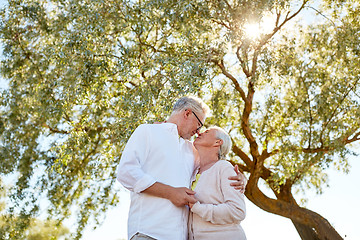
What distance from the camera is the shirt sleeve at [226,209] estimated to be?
2.74 m

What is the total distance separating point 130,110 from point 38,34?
4255mm

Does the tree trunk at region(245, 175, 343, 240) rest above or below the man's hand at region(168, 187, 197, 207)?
above

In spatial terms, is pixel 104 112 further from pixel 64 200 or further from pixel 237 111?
pixel 237 111

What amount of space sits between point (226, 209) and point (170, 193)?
399 millimetres

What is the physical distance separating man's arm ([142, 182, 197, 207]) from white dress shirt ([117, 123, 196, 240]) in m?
0.03

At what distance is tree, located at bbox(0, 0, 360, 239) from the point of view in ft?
26.9

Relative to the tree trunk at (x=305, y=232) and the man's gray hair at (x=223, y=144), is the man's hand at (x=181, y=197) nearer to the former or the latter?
the man's gray hair at (x=223, y=144)

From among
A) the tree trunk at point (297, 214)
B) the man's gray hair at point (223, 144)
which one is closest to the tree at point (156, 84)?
the tree trunk at point (297, 214)

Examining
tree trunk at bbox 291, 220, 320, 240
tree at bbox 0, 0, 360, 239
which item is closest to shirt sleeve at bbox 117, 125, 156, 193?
tree at bbox 0, 0, 360, 239

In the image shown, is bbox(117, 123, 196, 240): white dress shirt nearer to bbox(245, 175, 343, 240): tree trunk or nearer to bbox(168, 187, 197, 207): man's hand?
bbox(168, 187, 197, 207): man's hand

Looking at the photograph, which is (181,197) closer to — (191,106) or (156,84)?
(191,106)

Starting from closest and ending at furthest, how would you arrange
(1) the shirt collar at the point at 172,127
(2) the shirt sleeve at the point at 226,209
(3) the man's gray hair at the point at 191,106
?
1. (2) the shirt sleeve at the point at 226,209
2. (1) the shirt collar at the point at 172,127
3. (3) the man's gray hair at the point at 191,106

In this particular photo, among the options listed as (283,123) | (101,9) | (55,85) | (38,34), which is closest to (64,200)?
(55,85)

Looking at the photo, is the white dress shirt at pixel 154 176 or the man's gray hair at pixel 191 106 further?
the man's gray hair at pixel 191 106
